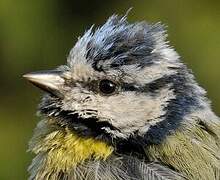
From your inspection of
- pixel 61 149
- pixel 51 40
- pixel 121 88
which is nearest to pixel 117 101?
pixel 121 88

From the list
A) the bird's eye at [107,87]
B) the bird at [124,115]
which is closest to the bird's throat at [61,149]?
the bird at [124,115]

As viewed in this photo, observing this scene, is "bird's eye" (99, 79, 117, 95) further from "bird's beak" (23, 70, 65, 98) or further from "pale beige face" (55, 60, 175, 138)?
"bird's beak" (23, 70, 65, 98)

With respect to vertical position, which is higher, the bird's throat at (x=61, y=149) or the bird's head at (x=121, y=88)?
the bird's head at (x=121, y=88)

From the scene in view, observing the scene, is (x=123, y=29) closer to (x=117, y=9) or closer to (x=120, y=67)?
(x=120, y=67)

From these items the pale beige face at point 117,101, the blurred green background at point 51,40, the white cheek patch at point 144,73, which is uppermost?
the blurred green background at point 51,40

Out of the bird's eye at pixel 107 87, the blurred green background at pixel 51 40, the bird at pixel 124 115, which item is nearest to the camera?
the bird at pixel 124 115

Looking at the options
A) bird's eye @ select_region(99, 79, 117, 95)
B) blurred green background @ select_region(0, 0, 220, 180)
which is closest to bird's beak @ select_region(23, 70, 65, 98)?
bird's eye @ select_region(99, 79, 117, 95)

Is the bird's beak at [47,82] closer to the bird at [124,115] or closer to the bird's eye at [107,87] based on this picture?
the bird at [124,115]

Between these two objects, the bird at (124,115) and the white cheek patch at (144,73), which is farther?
the white cheek patch at (144,73)

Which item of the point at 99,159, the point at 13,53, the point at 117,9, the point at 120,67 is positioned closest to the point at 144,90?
the point at 120,67
